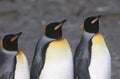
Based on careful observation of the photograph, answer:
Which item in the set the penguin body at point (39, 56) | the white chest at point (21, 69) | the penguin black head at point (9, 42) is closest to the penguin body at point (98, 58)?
the penguin body at point (39, 56)

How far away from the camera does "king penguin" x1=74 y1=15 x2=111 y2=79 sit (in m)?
5.84

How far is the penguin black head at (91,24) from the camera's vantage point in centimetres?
579

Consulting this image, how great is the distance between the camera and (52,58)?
5.76 metres

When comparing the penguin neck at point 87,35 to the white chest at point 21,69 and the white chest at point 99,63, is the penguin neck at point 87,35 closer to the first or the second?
the white chest at point 99,63

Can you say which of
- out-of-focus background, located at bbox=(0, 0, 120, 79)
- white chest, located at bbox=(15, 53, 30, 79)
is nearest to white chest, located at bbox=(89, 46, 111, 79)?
white chest, located at bbox=(15, 53, 30, 79)

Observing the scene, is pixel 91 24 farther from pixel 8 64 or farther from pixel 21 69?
pixel 8 64

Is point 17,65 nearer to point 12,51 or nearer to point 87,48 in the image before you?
point 12,51

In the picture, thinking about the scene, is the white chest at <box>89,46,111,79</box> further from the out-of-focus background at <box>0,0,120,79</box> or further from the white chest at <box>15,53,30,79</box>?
the out-of-focus background at <box>0,0,120,79</box>

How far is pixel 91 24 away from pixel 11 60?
1051 millimetres

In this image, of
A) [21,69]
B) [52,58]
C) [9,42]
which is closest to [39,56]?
[52,58]

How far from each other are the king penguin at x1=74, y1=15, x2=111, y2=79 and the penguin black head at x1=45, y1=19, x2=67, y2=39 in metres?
0.32

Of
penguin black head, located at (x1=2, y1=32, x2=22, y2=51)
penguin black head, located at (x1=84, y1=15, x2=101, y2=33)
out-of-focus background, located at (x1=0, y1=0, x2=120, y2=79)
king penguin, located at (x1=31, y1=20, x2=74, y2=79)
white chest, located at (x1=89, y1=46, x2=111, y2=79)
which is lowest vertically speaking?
out-of-focus background, located at (x1=0, y1=0, x2=120, y2=79)

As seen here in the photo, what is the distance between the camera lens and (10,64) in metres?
5.51

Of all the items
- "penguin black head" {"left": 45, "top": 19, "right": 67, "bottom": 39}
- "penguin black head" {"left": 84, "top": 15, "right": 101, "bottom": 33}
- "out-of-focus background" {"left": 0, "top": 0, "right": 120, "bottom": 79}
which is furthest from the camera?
"out-of-focus background" {"left": 0, "top": 0, "right": 120, "bottom": 79}
